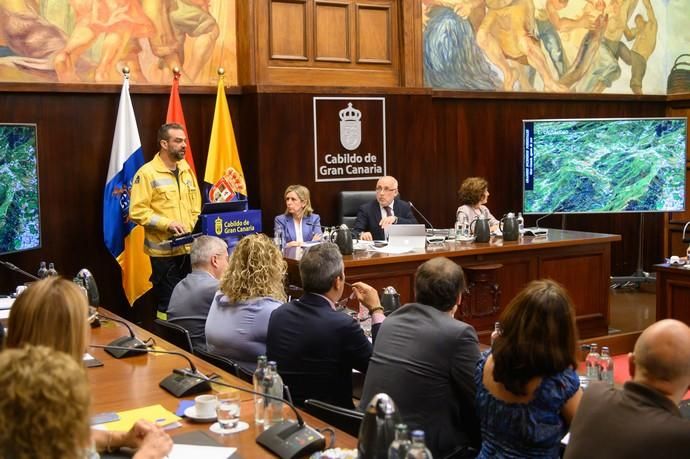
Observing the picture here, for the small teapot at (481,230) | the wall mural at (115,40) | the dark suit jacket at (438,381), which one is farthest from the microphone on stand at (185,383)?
the wall mural at (115,40)

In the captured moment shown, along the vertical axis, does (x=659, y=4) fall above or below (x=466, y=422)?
above

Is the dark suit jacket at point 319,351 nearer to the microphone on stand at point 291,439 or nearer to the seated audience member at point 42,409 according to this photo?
the microphone on stand at point 291,439

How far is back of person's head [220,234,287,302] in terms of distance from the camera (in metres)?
3.93

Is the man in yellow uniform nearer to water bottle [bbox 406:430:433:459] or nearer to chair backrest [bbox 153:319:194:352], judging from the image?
chair backrest [bbox 153:319:194:352]

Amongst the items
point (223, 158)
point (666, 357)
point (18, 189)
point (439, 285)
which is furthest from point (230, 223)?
point (666, 357)

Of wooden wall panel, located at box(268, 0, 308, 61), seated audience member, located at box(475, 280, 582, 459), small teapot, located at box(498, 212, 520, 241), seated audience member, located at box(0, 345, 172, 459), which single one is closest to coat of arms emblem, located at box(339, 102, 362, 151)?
wooden wall panel, located at box(268, 0, 308, 61)

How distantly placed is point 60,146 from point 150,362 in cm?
372

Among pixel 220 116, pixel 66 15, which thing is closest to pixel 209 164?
pixel 220 116

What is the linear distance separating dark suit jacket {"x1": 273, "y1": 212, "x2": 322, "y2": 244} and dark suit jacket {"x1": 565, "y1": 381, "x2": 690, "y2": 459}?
181 inches

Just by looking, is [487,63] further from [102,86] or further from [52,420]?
[52,420]

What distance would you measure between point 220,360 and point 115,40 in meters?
4.18

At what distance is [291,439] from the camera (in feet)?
8.02

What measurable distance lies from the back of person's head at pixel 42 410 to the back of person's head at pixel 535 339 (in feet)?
4.52

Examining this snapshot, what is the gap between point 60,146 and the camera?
6750 mm
